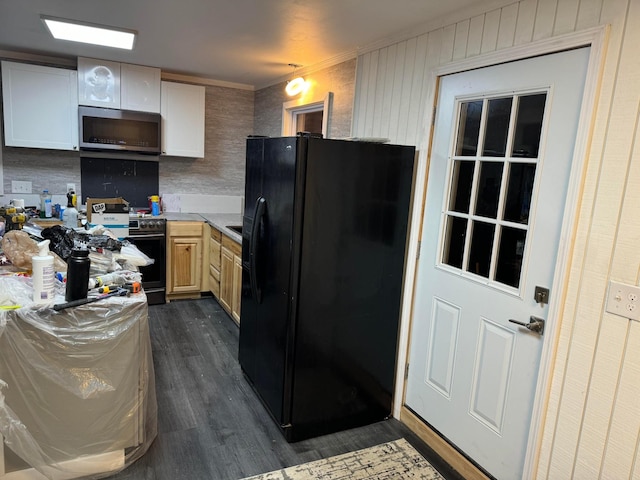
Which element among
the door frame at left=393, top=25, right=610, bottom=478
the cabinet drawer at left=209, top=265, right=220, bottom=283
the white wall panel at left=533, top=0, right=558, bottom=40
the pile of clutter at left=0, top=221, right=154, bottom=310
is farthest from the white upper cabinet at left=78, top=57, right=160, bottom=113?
the white wall panel at left=533, top=0, right=558, bottom=40

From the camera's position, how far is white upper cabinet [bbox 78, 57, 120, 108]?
155 inches

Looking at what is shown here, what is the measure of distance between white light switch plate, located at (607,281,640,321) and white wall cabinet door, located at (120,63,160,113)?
410cm

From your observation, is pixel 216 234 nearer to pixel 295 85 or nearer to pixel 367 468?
pixel 295 85

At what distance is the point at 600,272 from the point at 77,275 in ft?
6.90

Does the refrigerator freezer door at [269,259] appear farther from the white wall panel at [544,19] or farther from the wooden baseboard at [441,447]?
the white wall panel at [544,19]

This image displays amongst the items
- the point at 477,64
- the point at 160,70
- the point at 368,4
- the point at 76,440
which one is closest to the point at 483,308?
the point at 477,64

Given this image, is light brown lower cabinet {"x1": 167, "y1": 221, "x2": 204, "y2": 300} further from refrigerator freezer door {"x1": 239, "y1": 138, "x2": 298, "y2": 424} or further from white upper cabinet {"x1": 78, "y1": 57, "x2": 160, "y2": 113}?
refrigerator freezer door {"x1": 239, "y1": 138, "x2": 298, "y2": 424}

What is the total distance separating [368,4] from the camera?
2.21 meters

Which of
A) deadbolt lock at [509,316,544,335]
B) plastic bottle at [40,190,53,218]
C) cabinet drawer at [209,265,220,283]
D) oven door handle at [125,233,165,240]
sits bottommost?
cabinet drawer at [209,265,220,283]

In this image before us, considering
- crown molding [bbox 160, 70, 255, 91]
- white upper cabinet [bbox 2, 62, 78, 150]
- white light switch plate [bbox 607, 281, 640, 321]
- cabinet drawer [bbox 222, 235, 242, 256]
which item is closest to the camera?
white light switch plate [bbox 607, 281, 640, 321]

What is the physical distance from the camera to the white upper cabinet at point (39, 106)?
379 cm

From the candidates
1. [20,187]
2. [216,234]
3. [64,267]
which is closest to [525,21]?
[64,267]

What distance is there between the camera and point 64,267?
2.16 m

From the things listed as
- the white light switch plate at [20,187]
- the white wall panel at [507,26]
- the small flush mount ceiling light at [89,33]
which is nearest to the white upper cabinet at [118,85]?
the small flush mount ceiling light at [89,33]
